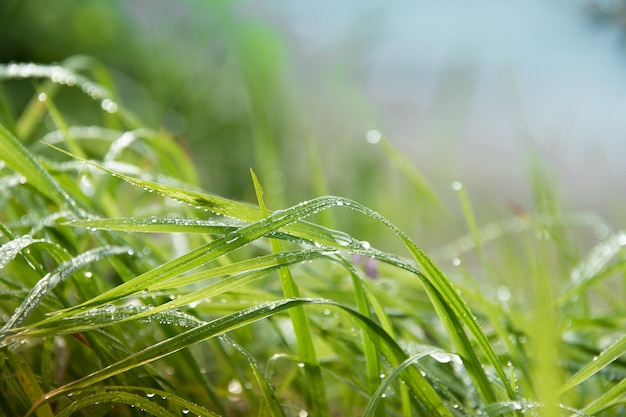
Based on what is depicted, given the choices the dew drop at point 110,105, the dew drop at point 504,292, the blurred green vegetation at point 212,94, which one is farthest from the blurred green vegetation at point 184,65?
the dew drop at point 504,292

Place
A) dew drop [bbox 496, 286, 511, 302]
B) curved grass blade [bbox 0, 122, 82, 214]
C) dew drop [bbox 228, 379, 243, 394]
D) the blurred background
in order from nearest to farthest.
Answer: curved grass blade [bbox 0, 122, 82, 214] < dew drop [bbox 228, 379, 243, 394] < dew drop [bbox 496, 286, 511, 302] < the blurred background

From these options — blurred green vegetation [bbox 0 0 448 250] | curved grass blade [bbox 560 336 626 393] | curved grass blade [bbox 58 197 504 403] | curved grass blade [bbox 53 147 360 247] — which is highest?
blurred green vegetation [bbox 0 0 448 250]

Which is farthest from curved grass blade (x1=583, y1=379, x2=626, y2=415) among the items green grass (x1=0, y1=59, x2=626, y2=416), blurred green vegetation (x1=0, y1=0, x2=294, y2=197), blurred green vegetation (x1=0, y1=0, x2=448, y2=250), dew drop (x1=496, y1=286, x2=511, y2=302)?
blurred green vegetation (x1=0, y1=0, x2=294, y2=197)

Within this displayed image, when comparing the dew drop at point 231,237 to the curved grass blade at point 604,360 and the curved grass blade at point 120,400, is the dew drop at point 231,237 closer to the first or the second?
the curved grass blade at point 120,400

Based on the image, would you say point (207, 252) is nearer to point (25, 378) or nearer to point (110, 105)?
point (25, 378)

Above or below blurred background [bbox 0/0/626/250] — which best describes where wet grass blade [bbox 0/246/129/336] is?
below

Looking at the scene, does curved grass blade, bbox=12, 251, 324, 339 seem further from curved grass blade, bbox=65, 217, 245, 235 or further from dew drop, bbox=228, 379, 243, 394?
dew drop, bbox=228, 379, 243, 394

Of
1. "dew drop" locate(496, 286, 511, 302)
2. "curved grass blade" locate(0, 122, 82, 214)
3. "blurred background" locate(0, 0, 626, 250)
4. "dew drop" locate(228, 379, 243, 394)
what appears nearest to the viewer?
"curved grass blade" locate(0, 122, 82, 214)

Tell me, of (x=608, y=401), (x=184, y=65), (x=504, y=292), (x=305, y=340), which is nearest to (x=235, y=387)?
(x=305, y=340)
